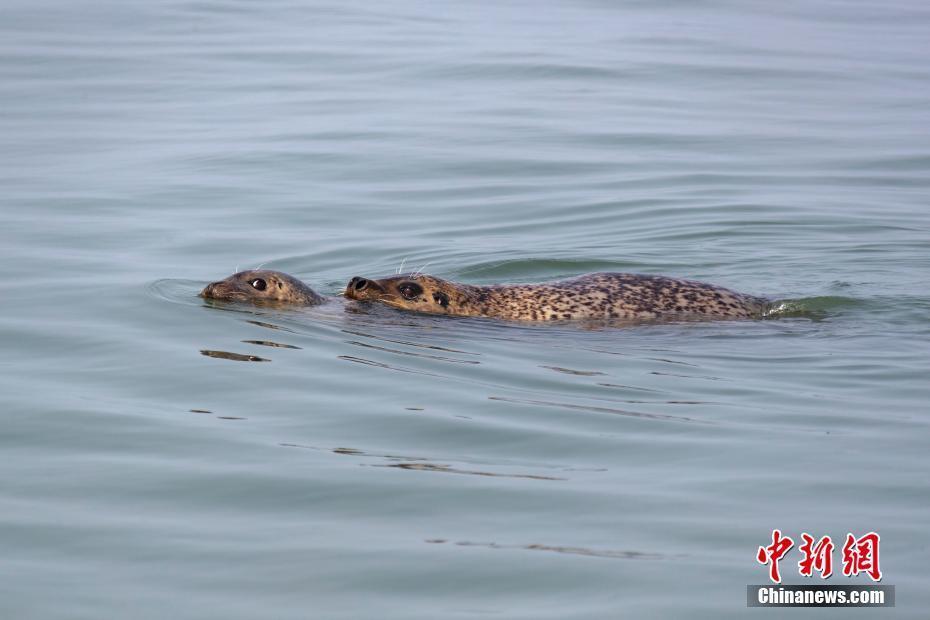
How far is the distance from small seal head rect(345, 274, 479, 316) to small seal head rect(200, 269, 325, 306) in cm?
45

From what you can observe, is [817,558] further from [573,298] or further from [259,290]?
[259,290]

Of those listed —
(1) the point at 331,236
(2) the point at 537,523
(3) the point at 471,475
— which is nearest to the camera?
(2) the point at 537,523

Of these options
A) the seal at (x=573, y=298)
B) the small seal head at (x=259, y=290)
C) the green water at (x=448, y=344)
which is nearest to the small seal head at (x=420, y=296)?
the seal at (x=573, y=298)

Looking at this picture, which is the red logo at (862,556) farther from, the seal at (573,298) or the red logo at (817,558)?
the seal at (573,298)

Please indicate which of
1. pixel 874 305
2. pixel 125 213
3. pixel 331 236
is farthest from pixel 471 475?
pixel 125 213

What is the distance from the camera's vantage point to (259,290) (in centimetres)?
1281

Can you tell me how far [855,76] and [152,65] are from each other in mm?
11624

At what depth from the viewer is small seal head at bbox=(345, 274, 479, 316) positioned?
1290 cm

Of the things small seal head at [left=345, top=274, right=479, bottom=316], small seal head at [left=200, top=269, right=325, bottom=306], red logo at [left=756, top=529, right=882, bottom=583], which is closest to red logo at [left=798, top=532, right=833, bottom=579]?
red logo at [left=756, top=529, right=882, bottom=583]

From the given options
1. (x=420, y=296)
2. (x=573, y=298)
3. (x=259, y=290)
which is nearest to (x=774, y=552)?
(x=573, y=298)

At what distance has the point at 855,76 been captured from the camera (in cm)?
2611

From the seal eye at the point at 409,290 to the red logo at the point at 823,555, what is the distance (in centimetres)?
614

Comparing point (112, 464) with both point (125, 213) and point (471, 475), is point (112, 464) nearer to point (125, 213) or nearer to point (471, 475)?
point (471, 475)

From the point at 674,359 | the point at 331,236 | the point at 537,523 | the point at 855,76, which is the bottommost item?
the point at 537,523
